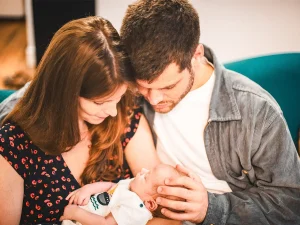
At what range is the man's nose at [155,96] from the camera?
5.10 ft

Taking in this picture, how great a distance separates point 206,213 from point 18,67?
3196mm

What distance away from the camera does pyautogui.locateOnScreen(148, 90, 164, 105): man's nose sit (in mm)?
1555

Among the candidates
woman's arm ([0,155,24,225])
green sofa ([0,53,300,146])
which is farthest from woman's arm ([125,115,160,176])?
green sofa ([0,53,300,146])

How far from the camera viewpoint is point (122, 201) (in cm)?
160

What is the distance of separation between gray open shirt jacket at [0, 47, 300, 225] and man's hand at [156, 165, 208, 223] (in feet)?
0.22

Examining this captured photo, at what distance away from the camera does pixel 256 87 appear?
1.71m

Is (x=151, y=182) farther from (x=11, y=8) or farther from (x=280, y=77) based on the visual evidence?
(x=11, y=8)

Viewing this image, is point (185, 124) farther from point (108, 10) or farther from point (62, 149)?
point (108, 10)

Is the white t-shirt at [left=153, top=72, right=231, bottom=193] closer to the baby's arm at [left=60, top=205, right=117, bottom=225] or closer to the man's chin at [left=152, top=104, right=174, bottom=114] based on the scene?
the man's chin at [left=152, top=104, right=174, bottom=114]

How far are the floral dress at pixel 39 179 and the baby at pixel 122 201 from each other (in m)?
0.05

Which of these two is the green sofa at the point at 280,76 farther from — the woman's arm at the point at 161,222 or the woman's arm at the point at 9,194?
the woman's arm at the point at 9,194

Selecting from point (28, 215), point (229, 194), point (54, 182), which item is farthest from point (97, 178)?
point (229, 194)

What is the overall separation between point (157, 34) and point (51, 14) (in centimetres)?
220

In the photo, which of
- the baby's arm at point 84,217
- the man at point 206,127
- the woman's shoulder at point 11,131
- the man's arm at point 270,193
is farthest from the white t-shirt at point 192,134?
the woman's shoulder at point 11,131
